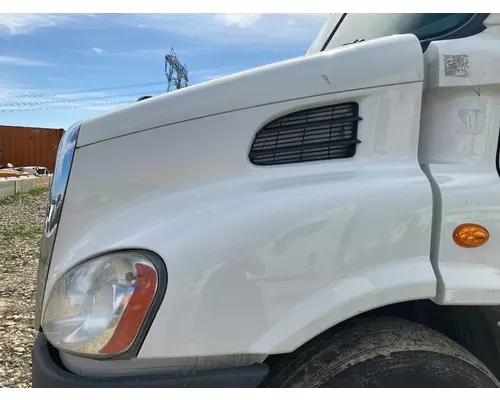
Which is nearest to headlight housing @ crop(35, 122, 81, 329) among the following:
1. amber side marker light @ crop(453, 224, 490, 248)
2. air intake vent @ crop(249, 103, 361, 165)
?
air intake vent @ crop(249, 103, 361, 165)

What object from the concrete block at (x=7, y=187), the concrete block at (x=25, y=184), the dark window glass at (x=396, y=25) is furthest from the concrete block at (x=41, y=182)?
the dark window glass at (x=396, y=25)

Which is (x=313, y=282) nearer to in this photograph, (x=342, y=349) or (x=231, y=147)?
(x=342, y=349)

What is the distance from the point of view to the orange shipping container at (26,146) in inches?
985

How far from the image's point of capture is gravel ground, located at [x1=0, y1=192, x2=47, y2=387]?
3.64m

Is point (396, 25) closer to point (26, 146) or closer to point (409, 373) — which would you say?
point (409, 373)

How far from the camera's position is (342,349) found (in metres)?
1.64

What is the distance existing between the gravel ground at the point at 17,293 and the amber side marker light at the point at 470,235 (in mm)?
2922

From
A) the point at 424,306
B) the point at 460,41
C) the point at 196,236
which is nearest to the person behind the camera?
the point at 196,236

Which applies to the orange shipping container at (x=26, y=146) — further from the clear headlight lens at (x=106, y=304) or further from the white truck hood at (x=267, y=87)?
the clear headlight lens at (x=106, y=304)

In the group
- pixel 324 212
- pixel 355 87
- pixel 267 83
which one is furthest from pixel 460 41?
pixel 324 212

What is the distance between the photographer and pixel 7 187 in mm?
14312

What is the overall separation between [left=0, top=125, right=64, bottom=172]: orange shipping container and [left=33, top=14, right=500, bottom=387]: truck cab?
25.0m

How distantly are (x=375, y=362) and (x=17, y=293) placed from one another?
467 cm

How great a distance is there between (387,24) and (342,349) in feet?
4.48
